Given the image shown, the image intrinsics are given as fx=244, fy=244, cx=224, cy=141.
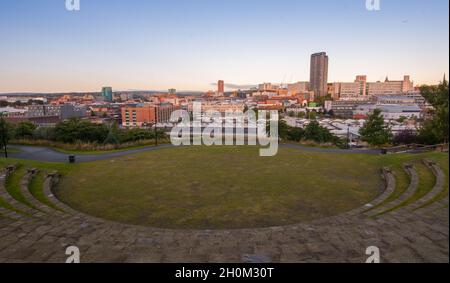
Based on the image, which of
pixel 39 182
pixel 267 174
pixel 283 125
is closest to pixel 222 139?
pixel 283 125

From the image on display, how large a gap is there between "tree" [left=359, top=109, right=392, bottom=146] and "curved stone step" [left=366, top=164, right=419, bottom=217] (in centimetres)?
1023

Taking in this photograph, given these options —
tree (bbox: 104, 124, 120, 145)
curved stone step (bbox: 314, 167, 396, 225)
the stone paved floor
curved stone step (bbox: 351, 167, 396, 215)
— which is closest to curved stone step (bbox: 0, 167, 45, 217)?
the stone paved floor

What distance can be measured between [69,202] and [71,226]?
9.58 feet

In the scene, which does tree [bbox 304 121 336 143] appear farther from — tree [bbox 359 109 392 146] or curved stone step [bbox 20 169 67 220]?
curved stone step [bbox 20 169 67 220]

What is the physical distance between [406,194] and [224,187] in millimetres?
6451

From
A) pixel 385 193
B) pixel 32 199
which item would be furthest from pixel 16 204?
pixel 385 193

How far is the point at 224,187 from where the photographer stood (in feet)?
33.1

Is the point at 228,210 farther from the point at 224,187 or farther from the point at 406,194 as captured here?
the point at 406,194

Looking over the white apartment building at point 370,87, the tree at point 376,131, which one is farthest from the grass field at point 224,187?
the white apartment building at point 370,87

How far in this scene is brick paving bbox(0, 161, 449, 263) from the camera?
448cm

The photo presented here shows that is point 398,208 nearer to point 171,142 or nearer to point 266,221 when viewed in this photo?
point 266,221

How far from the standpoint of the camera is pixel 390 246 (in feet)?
14.9

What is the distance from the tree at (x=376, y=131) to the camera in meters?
20.2

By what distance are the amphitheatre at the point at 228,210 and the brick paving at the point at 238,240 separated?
0.02 meters
